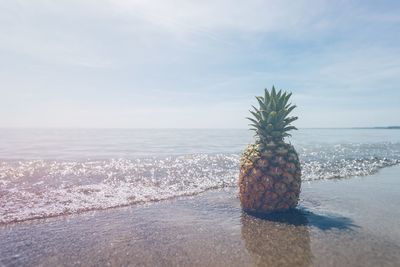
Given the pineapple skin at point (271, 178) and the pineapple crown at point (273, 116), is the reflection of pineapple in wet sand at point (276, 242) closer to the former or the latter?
the pineapple skin at point (271, 178)

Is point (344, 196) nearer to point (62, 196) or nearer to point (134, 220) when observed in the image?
point (134, 220)

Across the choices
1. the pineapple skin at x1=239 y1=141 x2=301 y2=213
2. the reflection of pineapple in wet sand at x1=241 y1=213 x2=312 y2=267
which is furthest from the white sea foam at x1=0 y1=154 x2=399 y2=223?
the reflection of pineapple in wet sand at x1=241 y1=213 x2=312 y2=267

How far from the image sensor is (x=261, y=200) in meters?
9.66

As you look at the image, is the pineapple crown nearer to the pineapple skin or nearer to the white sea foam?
the pineapple skin

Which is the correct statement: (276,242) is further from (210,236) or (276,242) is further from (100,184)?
(100,184)

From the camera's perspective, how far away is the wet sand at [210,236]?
6539 mm

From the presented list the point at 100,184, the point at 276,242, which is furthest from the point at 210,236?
the point at 100,184

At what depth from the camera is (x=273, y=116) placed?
382 inches

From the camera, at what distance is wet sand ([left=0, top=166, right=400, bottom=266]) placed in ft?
21.5

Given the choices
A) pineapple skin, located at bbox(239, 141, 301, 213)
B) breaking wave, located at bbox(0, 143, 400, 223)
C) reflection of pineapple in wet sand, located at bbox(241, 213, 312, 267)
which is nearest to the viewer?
reflection of pineapple in wet sand, located at bbox(241, 213, 312, 267)

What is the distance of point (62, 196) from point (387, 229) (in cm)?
1080

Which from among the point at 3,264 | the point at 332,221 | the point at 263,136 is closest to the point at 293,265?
the point at 332,221

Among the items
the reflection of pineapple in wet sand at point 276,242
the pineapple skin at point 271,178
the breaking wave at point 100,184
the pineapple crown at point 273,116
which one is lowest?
the breaking wave at point 100,184

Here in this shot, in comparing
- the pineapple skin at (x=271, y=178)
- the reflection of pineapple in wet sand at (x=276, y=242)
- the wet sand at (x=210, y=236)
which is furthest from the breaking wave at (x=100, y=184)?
the reflection of pineapple in wet sand at (x=276, y=242)
